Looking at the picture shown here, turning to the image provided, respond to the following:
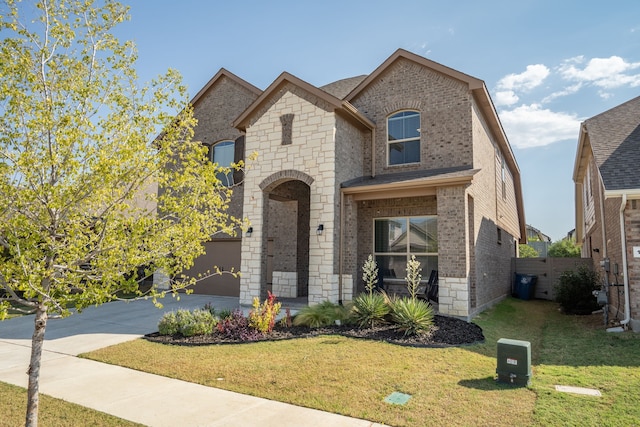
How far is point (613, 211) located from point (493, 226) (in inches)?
186

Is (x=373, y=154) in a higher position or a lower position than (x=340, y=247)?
higher

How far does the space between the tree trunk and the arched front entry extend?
1022 centimetres

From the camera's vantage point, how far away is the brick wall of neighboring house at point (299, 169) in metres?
11.4

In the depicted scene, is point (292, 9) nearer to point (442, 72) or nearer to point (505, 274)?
point (442, 72)

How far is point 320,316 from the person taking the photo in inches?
373

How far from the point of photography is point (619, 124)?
1138cm

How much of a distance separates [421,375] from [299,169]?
24.2 ft

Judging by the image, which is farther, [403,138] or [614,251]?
[403,138]

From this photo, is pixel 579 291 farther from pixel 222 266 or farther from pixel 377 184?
pixel 222 266

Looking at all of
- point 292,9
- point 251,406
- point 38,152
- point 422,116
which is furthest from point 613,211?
point 38,152

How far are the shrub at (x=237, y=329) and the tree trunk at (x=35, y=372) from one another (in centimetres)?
467

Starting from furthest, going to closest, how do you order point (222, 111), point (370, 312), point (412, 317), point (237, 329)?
1. point (222, 111)
2. point (370, 312)
3. point (237, 329)
4. point (412, 317)

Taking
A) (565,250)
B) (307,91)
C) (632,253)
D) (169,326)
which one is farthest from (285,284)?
(565,250)

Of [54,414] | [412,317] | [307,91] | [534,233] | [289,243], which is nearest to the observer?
[54,414]
